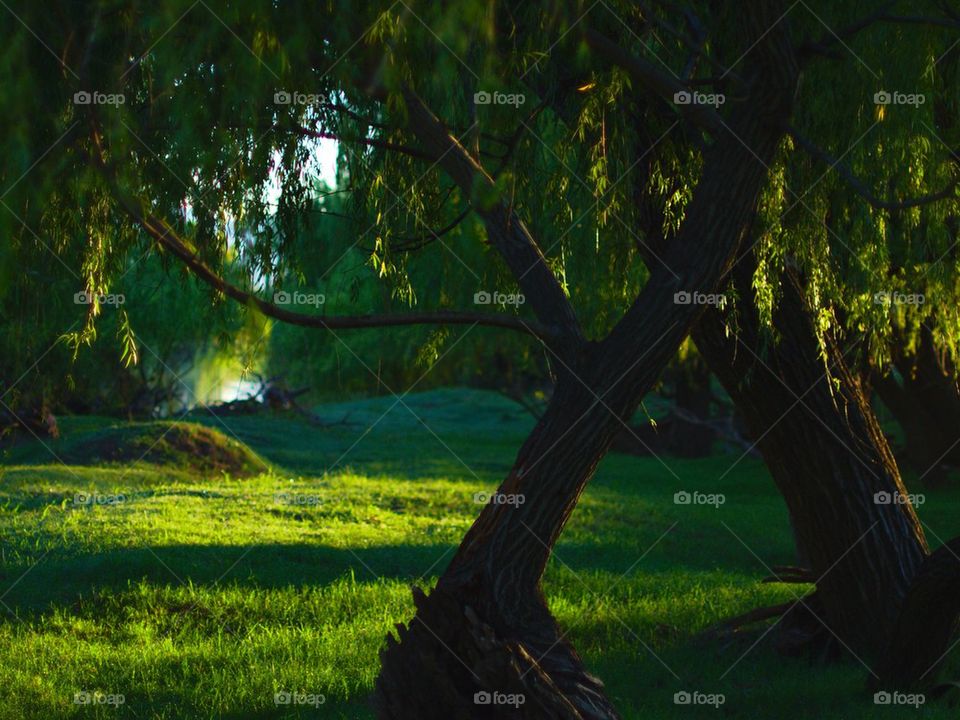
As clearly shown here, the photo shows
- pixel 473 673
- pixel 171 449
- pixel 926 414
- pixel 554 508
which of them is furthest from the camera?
pixel 171 449

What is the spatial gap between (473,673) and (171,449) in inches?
491

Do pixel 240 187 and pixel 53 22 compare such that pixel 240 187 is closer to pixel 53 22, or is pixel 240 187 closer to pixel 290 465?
pixel 53 22

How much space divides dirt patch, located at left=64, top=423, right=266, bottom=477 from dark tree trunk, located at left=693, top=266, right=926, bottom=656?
11.0 metres

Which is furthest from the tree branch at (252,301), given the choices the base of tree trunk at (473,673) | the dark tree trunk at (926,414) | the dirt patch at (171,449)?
the dirt patch at (171,449)

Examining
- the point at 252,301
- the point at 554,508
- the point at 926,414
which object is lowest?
the point at 554,508

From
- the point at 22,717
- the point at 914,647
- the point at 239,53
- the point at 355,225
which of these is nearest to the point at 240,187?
the point at 239,53

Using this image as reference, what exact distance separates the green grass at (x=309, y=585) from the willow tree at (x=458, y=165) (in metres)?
1.48

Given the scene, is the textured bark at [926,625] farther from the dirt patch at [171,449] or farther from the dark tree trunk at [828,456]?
the dirt patch at [171,449]

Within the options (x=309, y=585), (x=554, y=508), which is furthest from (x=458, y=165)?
(x=309, y=585)

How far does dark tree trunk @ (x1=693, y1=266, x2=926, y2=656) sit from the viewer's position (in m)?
6.71

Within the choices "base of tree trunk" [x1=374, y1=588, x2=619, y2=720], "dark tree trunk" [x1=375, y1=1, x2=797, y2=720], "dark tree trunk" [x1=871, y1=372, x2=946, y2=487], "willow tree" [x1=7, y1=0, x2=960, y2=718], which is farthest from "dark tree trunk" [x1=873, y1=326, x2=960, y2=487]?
"base of tree trunk" [x1=374, y1=588, x2=619, y2=720]

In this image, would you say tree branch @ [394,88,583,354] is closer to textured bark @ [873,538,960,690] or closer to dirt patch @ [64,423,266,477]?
textured bark @ [873,538,960,690]

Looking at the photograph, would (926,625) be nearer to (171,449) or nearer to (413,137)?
(413,137)

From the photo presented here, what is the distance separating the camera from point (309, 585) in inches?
360
